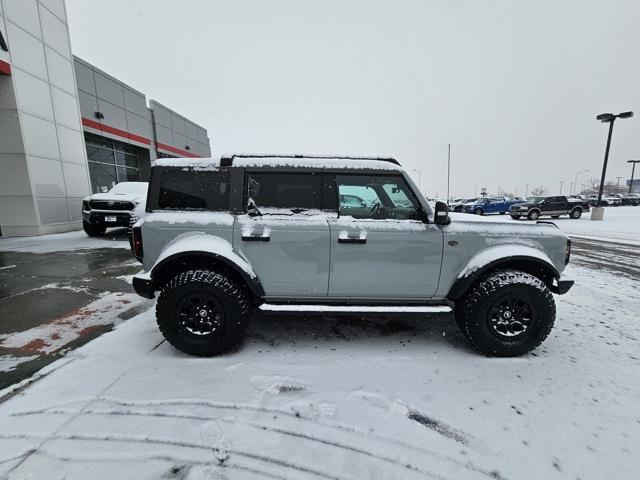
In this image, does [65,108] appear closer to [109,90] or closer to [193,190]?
[109,90]

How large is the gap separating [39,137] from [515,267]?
14646 mm

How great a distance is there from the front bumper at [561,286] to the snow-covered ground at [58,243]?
9511 millimetres

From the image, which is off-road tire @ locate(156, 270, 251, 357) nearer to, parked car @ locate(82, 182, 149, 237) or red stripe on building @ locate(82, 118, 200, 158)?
parked car @ locate(82, 182, 149, 237)

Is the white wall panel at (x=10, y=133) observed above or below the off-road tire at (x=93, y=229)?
above

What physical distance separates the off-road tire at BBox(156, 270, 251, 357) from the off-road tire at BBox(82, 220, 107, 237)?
9.13 meters

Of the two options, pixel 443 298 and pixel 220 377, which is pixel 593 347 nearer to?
pixel 443 298

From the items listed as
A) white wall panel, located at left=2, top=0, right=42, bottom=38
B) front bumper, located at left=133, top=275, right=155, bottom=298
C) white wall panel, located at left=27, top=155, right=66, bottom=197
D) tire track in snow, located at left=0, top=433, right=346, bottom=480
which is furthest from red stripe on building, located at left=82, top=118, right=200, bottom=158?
tire track in snow, located at left=0, top=433, right=346, bottom=480

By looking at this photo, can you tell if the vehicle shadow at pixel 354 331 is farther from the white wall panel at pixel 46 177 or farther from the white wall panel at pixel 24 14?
the white wall panel at pixel 24 14

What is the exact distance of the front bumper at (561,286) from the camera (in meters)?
2.85

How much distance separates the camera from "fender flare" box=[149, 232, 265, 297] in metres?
2.67

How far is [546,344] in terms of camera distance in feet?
10.1

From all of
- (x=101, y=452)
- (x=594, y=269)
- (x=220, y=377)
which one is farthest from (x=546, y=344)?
(x=594, y=269)

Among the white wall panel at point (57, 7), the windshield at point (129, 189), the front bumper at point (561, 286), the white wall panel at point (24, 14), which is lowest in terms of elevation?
the front bumper at point (561, 286)

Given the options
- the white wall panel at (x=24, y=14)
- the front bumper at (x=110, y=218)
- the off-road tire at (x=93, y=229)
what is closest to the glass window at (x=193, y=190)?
the front bumper at (x=110, y=218)
